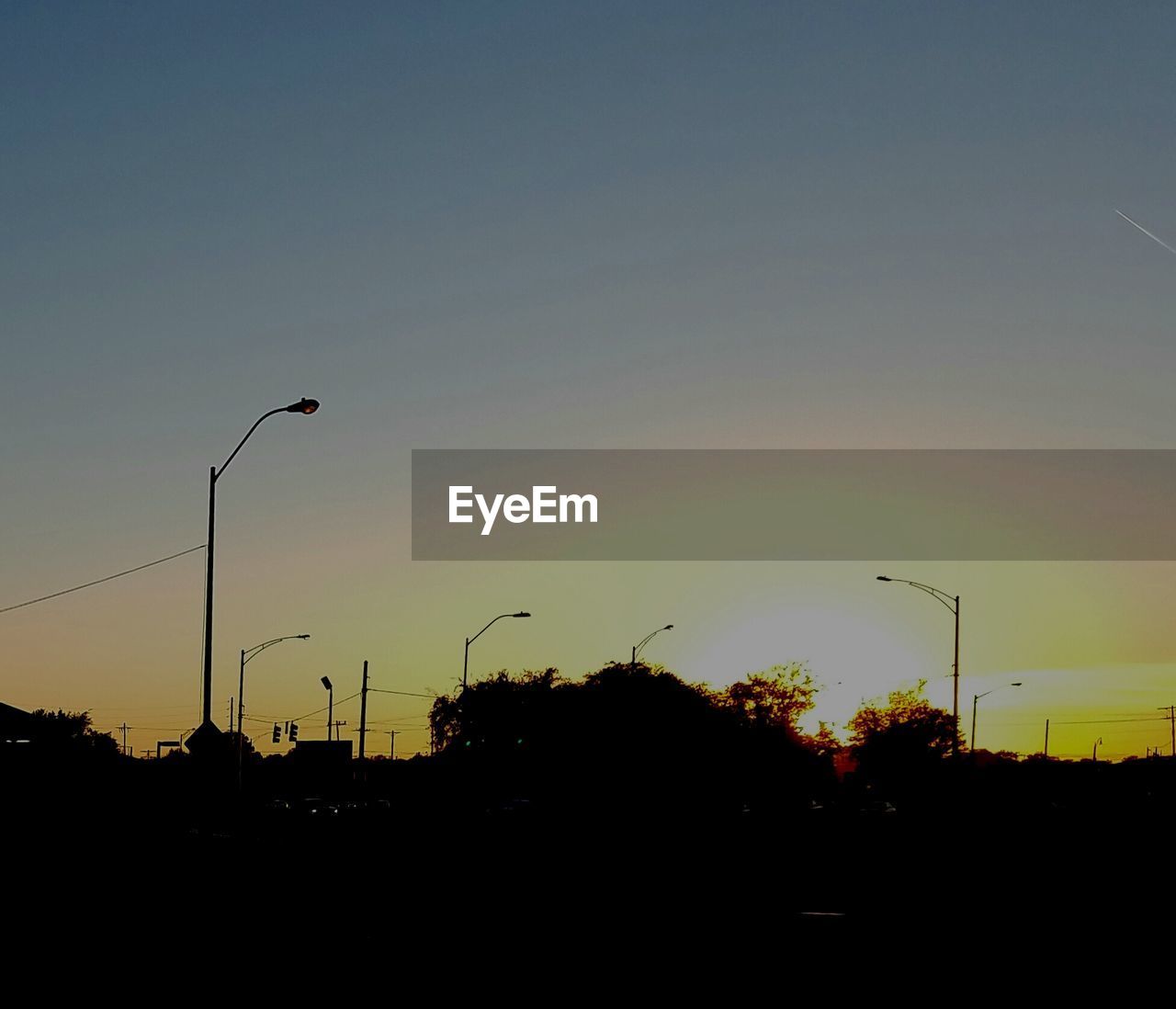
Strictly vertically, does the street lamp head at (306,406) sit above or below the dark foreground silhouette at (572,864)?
above

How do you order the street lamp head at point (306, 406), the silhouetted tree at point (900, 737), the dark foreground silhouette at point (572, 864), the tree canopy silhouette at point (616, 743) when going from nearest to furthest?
the dark foreground silhouette at point (572, 864) → the street lamp head at point (306, 406) → the tree canopy silhouette at point (616, 743) → the silhouetted tree at point (900, 737)

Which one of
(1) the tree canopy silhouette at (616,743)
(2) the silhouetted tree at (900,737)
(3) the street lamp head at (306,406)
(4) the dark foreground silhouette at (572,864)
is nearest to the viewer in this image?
(4) the dark foreground silhouette at (572,864)

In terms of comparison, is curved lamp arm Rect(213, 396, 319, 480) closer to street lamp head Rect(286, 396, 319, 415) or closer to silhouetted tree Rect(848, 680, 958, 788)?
street lamp head Rect(286, 396, 319, 415)

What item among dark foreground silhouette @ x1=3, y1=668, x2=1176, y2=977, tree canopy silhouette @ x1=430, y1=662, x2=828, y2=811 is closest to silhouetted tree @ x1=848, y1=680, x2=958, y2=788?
tree canopy silhouette @ x1=430, y1=662, x2=828, y2=811

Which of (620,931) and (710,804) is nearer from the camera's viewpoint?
(620,931)

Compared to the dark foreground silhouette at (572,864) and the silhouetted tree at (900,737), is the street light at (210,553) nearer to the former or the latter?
the dark foreground silhouette at (572,864)

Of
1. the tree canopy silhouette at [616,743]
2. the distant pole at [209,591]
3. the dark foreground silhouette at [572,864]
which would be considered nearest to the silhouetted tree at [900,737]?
the tree canopy silhouette at [616,743]

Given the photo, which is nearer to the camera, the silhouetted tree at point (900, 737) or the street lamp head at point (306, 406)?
the street lamp head at point (306, 406)

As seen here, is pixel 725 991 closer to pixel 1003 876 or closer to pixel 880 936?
pixel 880 936

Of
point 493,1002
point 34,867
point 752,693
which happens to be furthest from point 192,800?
point 752,693

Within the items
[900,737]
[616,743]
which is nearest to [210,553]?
[616,743]

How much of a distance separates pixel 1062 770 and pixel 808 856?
15467cm

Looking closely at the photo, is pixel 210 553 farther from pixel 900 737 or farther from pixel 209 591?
pixel 900 737

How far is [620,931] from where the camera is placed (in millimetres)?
22000
